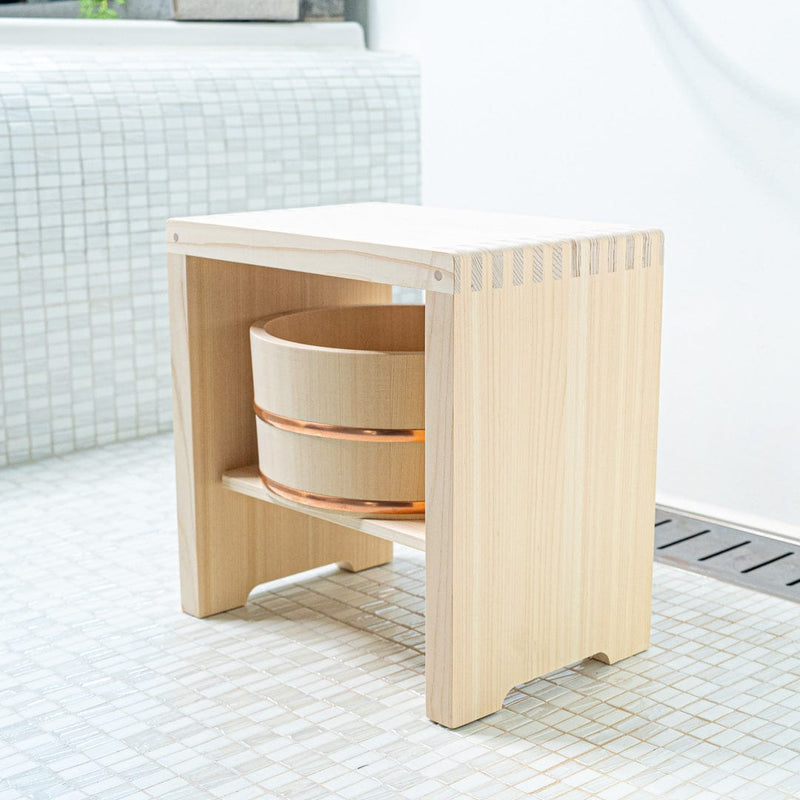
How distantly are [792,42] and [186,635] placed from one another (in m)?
0.91

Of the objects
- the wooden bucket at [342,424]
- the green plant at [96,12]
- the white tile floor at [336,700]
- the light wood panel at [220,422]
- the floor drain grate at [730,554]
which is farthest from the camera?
the green plant at [96,12]

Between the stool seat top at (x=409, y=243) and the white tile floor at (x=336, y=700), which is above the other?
the stool seat top at (x=409, y=243)

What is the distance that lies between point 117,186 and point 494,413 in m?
1.03

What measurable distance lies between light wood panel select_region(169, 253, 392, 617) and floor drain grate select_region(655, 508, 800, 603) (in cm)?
44

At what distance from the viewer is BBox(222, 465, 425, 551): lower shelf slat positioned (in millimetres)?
1023

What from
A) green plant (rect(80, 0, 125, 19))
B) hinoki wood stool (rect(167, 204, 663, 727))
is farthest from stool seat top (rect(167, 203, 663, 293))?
green plant (rect(80, 0, 125, 19))

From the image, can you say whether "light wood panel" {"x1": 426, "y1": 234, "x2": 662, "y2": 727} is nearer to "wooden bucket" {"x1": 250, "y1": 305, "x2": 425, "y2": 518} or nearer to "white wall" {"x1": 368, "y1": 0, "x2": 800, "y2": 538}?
"wooden bucket" {"x1": 250, "y1": 305, "x2": 425, "y2": 518}

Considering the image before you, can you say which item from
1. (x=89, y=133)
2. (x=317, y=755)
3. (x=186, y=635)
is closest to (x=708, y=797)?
(x=317, y=755)

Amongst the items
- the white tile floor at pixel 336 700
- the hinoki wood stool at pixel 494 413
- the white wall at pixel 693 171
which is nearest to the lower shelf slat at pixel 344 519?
the hinoki wood stool at pixel 494 413

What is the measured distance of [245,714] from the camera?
1.01 meters

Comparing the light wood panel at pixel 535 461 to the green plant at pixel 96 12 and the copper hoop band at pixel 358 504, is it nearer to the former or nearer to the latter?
the copper hoop band at pixel 358 504

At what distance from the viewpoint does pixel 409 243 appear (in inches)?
37.3

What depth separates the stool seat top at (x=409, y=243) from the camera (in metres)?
0.92

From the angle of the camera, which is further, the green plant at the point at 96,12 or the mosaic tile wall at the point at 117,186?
the green plant at the point at 96,12
